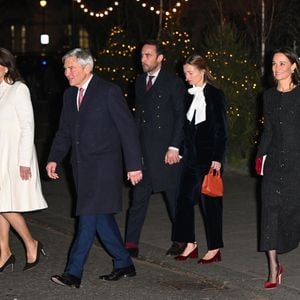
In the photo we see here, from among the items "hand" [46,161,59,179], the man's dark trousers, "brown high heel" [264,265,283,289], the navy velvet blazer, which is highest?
the navy velvet blazer

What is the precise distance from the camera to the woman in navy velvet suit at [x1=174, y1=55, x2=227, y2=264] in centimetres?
774

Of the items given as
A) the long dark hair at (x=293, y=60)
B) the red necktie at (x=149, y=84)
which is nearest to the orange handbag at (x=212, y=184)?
the red necktie at (x=149, y=84)

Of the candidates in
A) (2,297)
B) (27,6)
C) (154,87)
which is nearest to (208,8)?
(154,87)

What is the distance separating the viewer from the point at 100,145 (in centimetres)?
708

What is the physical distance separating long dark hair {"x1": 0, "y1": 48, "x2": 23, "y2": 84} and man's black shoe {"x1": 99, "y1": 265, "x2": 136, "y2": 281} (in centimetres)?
174

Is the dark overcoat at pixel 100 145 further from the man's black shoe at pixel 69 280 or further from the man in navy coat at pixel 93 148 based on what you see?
the man's black shoe at pixel 69 280

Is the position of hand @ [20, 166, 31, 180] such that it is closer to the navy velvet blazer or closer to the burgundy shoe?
the navy velvet blazer

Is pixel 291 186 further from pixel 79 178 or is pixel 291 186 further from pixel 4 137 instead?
pixel 4 137

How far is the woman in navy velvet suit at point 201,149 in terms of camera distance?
774 cm

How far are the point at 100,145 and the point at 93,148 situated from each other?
0.19 feet

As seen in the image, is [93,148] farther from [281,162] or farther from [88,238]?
[281,162]

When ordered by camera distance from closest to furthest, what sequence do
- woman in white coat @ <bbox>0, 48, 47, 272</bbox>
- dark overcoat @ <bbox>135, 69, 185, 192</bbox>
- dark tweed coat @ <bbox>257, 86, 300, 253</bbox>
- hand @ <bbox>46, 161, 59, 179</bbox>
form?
dark tweed coat @ <bbox>257, 86, 300, 253</bbox>, hand @ <bbox>46, 161, 59, 179</bbox>, woman in white coat @ <bbox>0, 48, 47, 272</bbox>, dark overcoat @ <bbox>135, 69, 185, 192</bbox>

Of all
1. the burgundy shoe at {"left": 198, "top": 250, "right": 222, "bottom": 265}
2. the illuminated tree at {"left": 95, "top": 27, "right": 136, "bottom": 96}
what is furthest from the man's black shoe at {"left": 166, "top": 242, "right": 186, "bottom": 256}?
the illuminated tree at {"left": 95, "top": 27, "right": 136, "bottom": 96}

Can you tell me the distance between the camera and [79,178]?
713 cm
